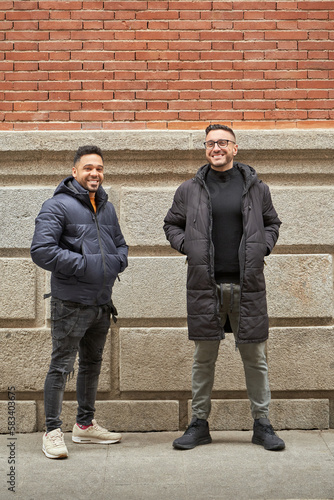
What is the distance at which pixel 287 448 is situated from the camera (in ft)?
14.8

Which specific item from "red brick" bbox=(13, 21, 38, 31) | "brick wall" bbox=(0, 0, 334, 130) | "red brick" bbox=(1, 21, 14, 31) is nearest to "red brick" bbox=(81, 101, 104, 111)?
"brick wall" bbox=(0, 0, 334, 130)

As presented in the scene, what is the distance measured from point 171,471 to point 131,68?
3081 millimetres

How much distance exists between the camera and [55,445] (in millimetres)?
4297

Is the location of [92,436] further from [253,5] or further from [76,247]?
[253,5]

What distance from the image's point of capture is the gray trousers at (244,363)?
438cm

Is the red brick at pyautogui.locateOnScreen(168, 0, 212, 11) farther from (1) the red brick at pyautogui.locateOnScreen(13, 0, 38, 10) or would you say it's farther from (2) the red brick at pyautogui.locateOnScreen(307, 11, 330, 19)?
(1) the red brick at pyautogui.locateOnScreen(13, 0, 38, 10)

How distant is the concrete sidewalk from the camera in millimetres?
3693

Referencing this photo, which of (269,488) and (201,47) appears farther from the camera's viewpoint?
(201,47)

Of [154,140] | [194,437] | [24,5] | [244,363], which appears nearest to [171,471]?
[194,437]

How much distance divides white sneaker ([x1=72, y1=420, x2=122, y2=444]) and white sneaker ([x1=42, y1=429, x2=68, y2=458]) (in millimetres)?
310

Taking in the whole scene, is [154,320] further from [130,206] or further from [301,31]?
[301,31]

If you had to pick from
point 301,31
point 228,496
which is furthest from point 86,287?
point 301,31

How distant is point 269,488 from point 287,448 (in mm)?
802

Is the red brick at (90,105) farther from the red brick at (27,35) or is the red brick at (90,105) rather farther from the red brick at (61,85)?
the red brick at (27,35)
